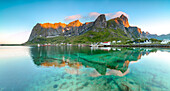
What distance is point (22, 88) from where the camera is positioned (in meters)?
11.5

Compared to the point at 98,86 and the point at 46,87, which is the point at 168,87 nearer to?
the point at 98,86

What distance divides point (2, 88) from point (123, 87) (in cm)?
1714

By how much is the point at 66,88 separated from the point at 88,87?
311 centimetres

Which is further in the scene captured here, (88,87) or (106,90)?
(88,87)

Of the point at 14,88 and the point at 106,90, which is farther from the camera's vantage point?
the point at 14,88

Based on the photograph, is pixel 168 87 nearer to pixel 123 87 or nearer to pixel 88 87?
pixel 123 87

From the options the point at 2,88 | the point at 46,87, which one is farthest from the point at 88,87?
the point at 2,88

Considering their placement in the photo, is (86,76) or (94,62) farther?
(94,62)

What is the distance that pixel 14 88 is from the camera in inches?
452

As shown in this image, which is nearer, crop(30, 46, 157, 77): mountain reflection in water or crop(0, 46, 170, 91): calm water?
crop(0, 46, 170, 91): calm water

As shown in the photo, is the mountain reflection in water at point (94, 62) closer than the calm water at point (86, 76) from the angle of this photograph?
No

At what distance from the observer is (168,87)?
1153 cm

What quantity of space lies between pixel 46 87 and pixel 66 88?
2967mm

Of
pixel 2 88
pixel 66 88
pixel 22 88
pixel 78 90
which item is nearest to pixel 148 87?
pixel 78 90
